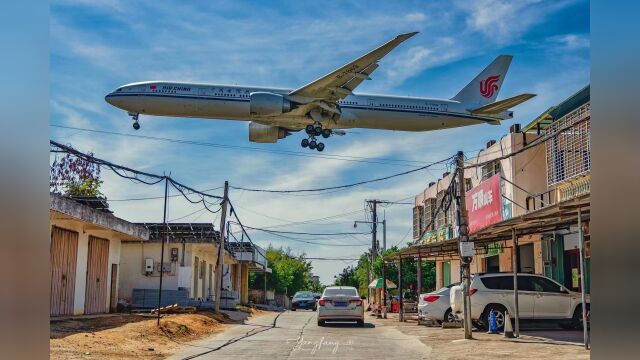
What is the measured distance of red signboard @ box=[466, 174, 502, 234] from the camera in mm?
22578

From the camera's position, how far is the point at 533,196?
1850cm

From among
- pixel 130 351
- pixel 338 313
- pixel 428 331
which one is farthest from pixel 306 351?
pixel 338 313

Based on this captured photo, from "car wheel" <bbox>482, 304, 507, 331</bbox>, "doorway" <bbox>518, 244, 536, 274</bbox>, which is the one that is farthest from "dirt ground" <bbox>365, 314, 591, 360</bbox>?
"doorway" <bbox>518, 244, 536, 274</bbox>

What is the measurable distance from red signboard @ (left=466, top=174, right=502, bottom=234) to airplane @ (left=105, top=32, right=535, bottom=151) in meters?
2.49

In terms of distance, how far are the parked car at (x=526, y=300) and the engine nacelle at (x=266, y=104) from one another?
26.4 ft

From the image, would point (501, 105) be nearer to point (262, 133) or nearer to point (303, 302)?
point (262, 133)

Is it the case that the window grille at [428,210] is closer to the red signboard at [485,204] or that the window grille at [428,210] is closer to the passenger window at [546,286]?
the red signboard at [485,204]

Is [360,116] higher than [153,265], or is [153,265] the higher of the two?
[360,116]

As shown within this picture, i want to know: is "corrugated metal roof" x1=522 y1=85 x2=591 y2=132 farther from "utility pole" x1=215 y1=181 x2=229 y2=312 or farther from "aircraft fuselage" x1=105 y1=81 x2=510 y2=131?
"utility pole" x1=215 y1=181 x2=229 y2=312

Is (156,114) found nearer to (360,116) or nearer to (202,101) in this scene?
(202,101)

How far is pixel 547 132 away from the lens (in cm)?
2161

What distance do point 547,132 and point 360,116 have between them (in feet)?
20.6

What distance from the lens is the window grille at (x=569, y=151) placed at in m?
17.8

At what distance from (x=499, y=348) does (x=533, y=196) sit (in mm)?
7039
